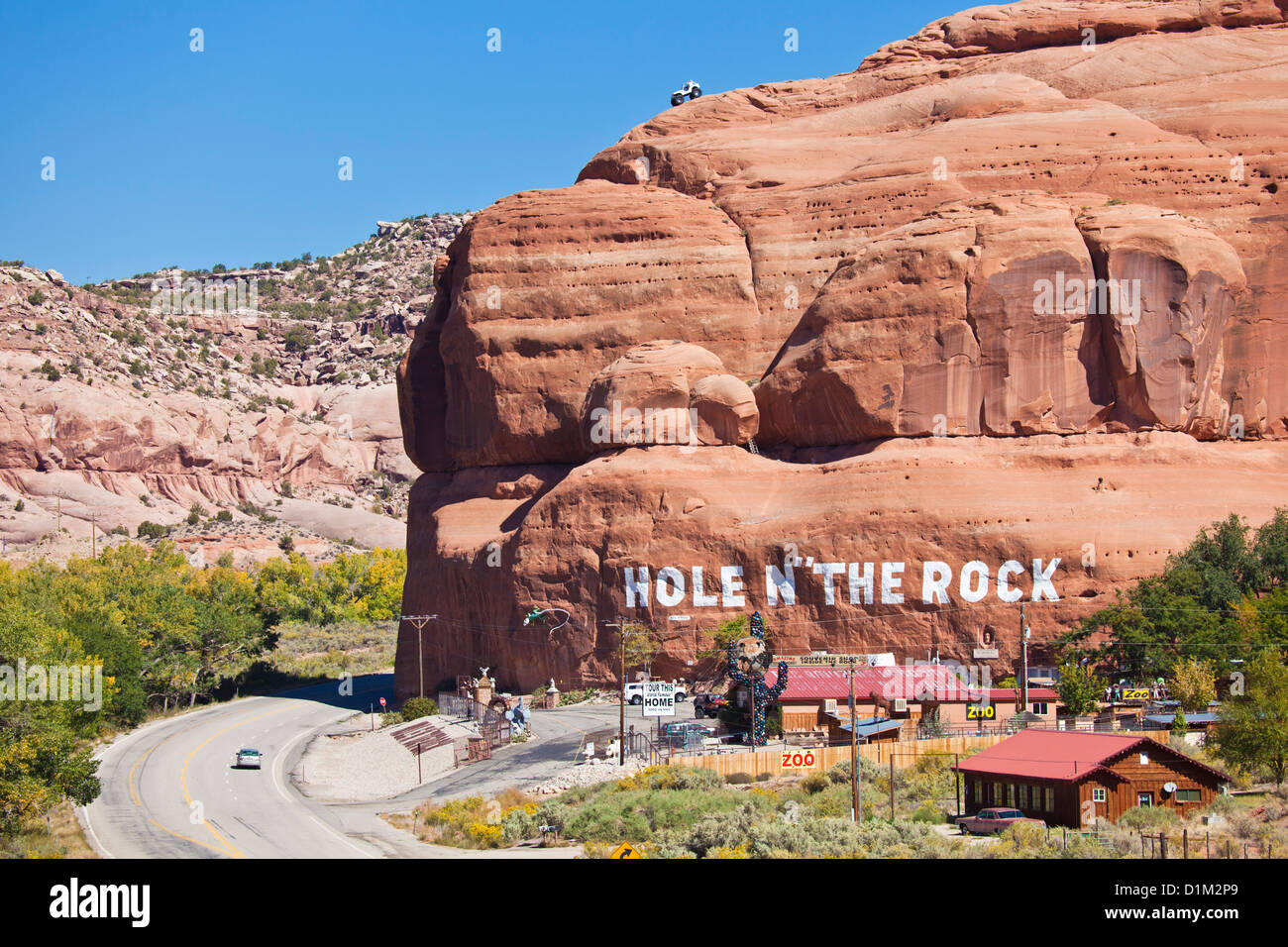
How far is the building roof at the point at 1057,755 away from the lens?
35.4 m

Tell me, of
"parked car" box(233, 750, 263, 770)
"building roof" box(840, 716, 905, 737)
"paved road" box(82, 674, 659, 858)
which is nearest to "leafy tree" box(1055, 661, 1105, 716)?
"building roof" box(840, 716, 905, 737)

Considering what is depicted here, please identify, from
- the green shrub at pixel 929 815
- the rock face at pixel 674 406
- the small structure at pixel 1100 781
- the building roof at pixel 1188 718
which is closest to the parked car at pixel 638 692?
the rock face at pixel 674 406

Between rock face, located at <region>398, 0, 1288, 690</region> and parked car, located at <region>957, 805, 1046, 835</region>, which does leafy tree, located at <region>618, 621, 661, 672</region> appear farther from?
parked car, located at <region>957, 805, 1046, 835</region>

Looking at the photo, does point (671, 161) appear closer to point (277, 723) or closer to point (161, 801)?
point (277, 723)

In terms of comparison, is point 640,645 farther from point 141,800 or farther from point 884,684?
point 141,800

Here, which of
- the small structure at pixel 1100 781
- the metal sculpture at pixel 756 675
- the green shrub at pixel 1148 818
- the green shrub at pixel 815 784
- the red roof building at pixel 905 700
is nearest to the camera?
the green shrub at pixel 1148 818

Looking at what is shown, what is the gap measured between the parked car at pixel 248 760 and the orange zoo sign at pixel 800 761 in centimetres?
2254

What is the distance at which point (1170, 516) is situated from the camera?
55.9 m

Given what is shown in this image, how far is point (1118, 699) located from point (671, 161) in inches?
1574

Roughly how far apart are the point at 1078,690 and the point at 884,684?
677 centimetres

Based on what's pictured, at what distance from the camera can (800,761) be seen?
43.9 metres

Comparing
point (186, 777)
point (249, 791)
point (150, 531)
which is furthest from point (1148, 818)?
point (150, 531)

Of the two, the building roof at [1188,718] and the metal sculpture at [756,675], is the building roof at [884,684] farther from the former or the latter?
the building roof at [1188,718]
